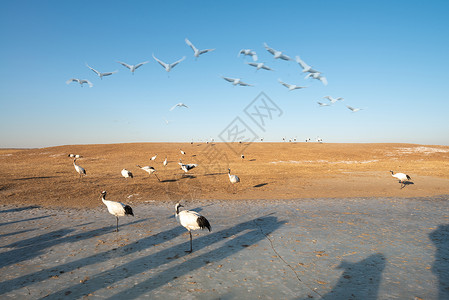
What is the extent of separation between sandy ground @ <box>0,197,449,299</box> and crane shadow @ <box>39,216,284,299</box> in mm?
35

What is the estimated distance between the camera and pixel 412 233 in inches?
430

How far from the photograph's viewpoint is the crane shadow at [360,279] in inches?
257

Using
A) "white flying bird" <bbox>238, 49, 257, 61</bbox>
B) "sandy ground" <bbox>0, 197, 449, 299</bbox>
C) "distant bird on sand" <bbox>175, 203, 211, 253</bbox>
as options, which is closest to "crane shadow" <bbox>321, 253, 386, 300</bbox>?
"sandy ground" <bbox>0, 197, 449, 299</bbox>

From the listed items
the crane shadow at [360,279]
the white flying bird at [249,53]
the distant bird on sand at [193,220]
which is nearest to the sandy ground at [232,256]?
the crane shadow at [360,279]

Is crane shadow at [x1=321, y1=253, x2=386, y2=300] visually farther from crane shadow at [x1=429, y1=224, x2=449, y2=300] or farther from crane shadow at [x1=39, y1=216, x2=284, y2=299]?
crane shadow at [x1=39, y1=216, x2=284, y2=299]

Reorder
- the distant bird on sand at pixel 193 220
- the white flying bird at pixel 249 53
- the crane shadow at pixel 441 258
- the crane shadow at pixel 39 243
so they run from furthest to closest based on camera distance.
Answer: the white flying bird at pixel 249 53 < the distant bird on sand at pixel 193 220 < the crane shadow at pixel 39 243 < the crane shadow at pixel 441 258

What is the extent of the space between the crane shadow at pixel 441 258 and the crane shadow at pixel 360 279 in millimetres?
1340

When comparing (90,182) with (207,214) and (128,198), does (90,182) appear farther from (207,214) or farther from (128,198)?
(207,214)

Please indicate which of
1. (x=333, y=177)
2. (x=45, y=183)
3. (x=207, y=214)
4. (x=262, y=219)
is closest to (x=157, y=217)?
(x=207, y=214)

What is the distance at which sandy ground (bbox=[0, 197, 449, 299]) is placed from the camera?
6.80 m

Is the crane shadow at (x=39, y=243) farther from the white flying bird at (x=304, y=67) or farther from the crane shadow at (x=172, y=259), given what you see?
the white flying bird at (x=304, y=67)

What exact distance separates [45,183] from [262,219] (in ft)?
65.5

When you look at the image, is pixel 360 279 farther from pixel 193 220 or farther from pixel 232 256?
pixel 193 220

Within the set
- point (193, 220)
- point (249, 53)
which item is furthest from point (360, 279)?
point (249, 53)
